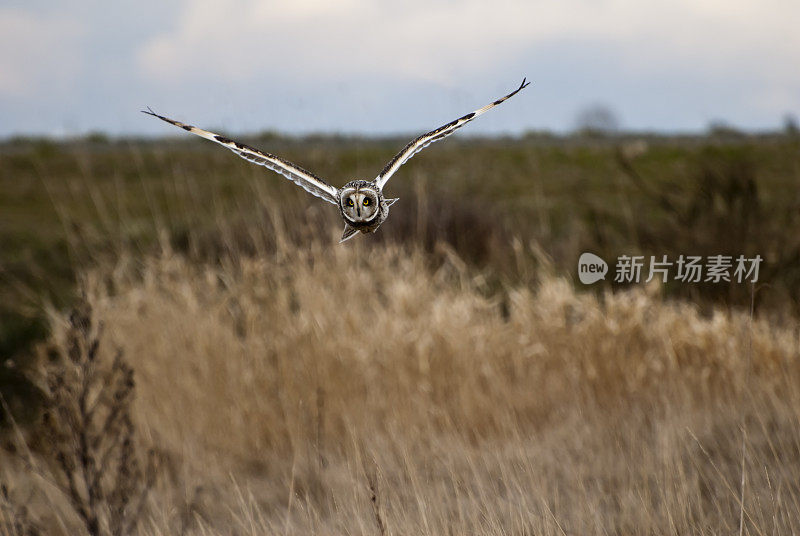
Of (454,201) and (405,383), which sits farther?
(454,201)

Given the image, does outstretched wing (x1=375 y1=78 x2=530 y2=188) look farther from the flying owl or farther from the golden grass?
the golden grass

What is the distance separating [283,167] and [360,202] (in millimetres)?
144

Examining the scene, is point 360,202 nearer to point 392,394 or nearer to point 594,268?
point 392,394

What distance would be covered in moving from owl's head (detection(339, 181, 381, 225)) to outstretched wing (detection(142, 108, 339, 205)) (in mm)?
25

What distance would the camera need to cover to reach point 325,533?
113 inches

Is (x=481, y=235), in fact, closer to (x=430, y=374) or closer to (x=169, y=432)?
(x=430, y=374)

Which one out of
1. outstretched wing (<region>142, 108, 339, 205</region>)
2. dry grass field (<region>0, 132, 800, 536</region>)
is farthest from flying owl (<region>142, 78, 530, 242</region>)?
dry grass field (<region>0, 132, 800, 536</region>)

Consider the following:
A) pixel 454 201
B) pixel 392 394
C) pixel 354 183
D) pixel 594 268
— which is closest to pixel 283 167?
pixel 354 183

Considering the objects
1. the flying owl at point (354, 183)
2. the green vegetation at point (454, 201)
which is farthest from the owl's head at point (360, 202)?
the green vegetation at point (454, 201)

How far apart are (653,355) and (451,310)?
1255 mm

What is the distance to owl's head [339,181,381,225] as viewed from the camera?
3.09 feet

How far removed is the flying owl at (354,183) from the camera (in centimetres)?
95

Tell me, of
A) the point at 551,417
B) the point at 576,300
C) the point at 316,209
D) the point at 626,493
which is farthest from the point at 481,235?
the point at 626,493

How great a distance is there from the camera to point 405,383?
4.68m
